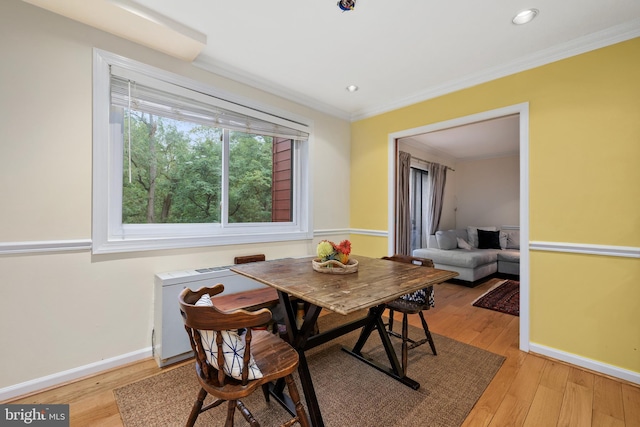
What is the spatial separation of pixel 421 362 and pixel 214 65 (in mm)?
3174

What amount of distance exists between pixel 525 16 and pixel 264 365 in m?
2.75

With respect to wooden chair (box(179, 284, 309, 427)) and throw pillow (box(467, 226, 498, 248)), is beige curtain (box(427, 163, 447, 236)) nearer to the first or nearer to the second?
throw pillow (box(467, 226, 498, 248))

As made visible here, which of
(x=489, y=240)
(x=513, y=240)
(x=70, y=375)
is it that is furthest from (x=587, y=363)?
(x=513, y=240)

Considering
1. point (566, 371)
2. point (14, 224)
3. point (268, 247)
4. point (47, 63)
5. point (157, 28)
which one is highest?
point (157, 28)

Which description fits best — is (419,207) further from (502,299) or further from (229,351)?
(229,351)

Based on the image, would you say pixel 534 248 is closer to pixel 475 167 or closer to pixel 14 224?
pixel 14 224

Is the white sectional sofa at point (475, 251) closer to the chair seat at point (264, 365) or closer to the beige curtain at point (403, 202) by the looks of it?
the beige curtain at point (403, 202)

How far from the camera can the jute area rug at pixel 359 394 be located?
5.09 ft

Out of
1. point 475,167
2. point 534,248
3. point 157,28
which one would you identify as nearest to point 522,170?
point 534,248

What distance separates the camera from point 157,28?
1.93 metres

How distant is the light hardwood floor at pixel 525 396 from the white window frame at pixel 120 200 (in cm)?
→ 92

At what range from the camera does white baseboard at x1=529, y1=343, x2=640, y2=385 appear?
1943mm

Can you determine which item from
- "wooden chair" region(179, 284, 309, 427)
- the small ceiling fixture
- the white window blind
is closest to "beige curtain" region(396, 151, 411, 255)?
the white window blind

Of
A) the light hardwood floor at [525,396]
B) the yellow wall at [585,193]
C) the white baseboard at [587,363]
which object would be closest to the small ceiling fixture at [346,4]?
the yellow wall at [585,193]
